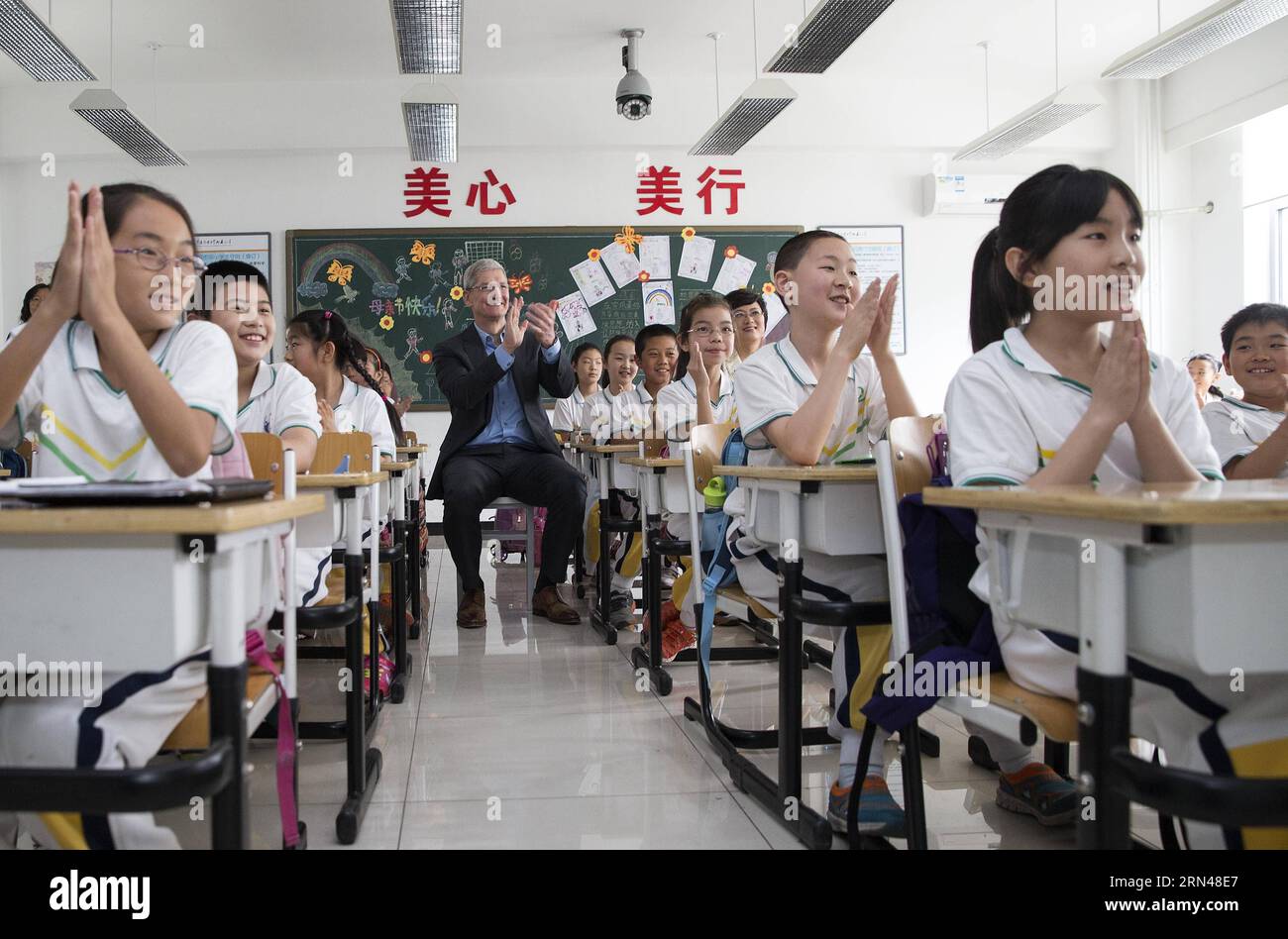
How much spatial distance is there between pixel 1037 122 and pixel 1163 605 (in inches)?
212

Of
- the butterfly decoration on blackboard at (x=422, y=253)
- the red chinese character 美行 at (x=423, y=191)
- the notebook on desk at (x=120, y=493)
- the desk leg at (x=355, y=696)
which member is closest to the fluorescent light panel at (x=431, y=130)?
the red chinese character 美行 at (x=423, y=191)

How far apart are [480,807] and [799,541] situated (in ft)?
2.62

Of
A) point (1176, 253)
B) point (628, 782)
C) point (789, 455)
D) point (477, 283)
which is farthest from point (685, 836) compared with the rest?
point (1176, 253)

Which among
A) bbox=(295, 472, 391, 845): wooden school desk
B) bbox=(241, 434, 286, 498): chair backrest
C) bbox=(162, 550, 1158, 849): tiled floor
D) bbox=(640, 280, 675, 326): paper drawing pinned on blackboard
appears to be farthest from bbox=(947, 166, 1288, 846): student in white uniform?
bbox=(640, 280, 675, 326): paper drawing pinned on blackboard

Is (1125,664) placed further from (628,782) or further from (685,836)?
(628,782)

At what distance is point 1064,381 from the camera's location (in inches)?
56.4

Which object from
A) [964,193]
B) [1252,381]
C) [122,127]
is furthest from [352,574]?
[964,193]

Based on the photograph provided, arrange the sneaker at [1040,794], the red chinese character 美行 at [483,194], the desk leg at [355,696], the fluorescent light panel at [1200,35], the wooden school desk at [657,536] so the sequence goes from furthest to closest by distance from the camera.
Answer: the red chinese character 美行 at [483,194], the fluorescent light panel at [1200,35], the wooden school desk at [657,536], the desk leg at [355,696], the sneaker at [1040,794]

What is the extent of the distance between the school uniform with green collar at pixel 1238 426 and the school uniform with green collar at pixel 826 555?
2.72 feet

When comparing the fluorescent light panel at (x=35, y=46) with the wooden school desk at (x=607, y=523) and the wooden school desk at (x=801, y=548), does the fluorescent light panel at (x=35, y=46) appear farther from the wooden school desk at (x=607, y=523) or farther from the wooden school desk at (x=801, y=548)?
the wooden school desk at (x=801, y=548)

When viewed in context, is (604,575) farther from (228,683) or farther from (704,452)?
(228,683)

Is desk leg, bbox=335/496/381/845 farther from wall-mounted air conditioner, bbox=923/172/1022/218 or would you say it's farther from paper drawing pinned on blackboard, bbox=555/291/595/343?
wall-mounted air conditioner, bbox=923/172/1022/218

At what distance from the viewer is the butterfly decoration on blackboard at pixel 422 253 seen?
6.68 meters

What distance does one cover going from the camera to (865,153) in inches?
277
